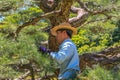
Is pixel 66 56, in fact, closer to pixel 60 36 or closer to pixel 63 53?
pixel 63 53

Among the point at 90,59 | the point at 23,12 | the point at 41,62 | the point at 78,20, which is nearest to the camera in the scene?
the point at 41,62

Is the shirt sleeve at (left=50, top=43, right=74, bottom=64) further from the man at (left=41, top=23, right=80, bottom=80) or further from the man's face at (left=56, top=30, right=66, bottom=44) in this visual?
the man's face at (left=56, top=30, right=66, bottom=44)

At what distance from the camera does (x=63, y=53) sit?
186 cm

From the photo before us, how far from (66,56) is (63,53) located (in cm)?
3

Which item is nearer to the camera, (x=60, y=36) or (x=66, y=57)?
(x=66, y=57)

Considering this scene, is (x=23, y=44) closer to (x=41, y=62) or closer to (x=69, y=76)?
(x=41, y=62)

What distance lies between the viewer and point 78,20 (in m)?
3.87

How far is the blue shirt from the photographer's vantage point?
186cm

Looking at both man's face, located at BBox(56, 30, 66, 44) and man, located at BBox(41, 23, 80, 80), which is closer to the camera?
man, located at BBox(41, 23, 80, 80)

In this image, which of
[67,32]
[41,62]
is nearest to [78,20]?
[67,32]

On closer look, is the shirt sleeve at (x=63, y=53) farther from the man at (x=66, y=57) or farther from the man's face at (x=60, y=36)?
the man's face at (x=60, y=36)

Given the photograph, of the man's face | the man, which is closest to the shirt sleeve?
the man

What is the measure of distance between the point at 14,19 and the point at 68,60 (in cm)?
178

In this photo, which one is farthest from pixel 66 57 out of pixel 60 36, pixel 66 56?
pixel 60 36
